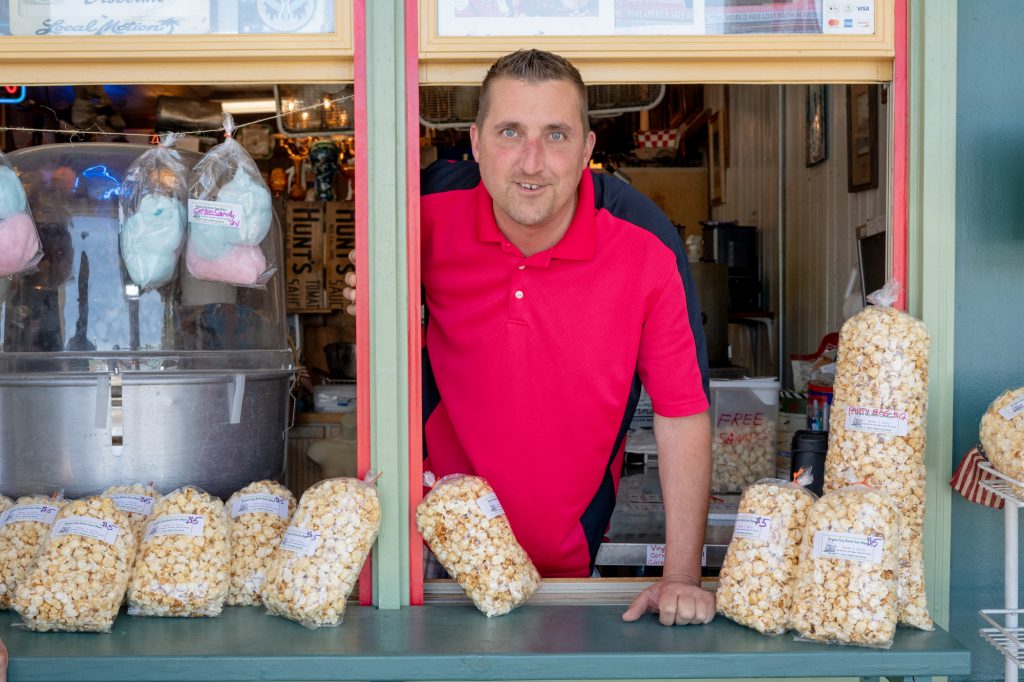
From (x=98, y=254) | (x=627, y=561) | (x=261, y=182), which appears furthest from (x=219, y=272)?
(x=627, y=561)

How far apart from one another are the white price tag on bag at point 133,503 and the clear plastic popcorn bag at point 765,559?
1083mm

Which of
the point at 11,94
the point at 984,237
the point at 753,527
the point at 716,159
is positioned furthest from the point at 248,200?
the point at 716,159

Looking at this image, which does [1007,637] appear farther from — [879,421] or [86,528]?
[86,528]

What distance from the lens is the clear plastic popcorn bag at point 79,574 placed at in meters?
1.69

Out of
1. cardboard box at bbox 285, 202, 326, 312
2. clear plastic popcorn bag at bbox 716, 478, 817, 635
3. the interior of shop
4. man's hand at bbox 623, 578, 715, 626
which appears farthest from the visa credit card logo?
clear plastic popcorn bag at bbox 716, 478, 817, 635

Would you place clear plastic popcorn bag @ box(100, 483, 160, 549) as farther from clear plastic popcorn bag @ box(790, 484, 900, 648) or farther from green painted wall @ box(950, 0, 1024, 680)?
green painted wall @ box(950, 0, 1024, 680)

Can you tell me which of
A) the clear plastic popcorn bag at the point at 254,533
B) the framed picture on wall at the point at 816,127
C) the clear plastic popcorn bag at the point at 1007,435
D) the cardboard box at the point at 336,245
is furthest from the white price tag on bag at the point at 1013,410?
the cardboard box at the point at 336,245

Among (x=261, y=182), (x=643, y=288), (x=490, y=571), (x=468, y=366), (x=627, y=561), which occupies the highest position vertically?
(x=261, y=182)

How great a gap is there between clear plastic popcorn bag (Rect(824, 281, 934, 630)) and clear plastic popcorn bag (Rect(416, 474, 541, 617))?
1.96 feet

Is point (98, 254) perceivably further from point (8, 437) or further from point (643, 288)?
point (643, 288)

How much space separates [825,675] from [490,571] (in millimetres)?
583

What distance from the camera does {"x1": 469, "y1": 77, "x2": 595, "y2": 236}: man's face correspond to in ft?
6.14

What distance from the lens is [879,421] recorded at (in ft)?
5.76

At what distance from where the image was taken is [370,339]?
1.87 m
